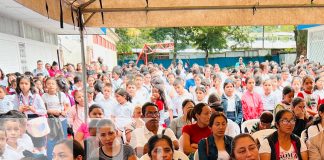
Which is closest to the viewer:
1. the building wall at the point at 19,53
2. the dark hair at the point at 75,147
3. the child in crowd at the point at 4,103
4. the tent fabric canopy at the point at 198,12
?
the dark hair at the point at 75,147

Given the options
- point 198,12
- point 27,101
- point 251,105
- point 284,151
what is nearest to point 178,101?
point 251,105

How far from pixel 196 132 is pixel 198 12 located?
174 centimetres

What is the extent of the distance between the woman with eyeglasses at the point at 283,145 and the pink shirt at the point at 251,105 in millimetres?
2217

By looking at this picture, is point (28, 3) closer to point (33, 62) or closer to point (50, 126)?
point (50, 126)

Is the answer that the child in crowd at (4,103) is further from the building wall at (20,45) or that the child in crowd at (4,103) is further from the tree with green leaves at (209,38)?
the tree with green leaves at (209,38)

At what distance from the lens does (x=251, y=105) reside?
18.3 feet

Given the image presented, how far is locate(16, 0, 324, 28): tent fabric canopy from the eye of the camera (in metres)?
4.54

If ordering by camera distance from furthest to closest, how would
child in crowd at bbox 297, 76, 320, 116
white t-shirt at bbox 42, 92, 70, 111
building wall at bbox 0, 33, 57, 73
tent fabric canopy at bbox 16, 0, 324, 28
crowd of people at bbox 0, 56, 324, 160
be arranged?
building wall at bbox 0, 33, 57, 73 < child in crowd at bbox 297, 76, 320, 116 < white t-shirt at bbox 42, 92, 70, 111 < tent fabric canopy at bbox 16, 0, 324, 28 < crowd of people at bbox 0, 56, 324, 160

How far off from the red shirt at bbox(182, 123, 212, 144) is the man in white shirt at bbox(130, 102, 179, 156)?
0.55 ft

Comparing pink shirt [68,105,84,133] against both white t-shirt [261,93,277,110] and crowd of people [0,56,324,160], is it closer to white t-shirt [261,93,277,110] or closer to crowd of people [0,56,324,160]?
crowd of people [0,56,324,160]

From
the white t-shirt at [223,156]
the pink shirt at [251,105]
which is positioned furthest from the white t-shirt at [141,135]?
the pink shirt at [251,105]

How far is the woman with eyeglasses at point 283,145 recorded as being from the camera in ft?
10.3

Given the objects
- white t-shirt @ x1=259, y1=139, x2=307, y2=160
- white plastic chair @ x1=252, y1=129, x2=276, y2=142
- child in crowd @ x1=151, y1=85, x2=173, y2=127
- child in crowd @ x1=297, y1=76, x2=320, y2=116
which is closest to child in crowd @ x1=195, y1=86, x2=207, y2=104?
child in crowd @ x1=151, y1=85, x2=173, y2=127

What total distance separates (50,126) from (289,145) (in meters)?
2.40
